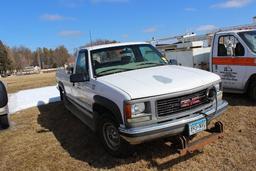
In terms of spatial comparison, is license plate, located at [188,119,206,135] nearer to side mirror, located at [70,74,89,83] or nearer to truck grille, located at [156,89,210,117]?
truck grille, located at [156,89,210,117]

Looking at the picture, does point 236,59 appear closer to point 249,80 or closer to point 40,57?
point 249,80

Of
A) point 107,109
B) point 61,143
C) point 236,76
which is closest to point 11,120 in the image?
point 61,143

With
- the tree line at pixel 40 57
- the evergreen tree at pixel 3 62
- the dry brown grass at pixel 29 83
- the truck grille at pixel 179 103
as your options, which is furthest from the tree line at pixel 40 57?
the truck grille at pixel 179 103

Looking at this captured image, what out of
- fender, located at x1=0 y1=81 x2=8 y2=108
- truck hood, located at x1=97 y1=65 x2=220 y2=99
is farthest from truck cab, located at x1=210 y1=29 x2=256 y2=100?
fender, located at x1=0 y1=81 x2=8 y2=108

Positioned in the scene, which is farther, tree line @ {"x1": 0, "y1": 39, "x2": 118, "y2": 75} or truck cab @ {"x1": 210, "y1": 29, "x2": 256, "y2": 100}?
tree line @ {"x1": 0, "y1": 39, "x2": 118, "y2": 75}

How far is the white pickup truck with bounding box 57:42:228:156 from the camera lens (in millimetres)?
4004

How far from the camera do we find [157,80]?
172 inches

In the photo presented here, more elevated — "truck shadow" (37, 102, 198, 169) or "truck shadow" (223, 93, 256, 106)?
"truck shadow" (223, 93, 256, 106)

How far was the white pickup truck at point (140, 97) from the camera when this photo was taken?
13.1 ft

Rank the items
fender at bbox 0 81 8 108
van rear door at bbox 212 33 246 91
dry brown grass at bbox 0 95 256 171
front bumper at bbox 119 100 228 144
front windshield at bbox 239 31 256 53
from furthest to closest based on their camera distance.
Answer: van rear door at bbox 212 33 246 91
front windshield at bbox 239 31 256 53
fender at bbox 0 81 8 108
dry brown grass at bbox 0 95 256 171
front bumper at bbox 119 100 228 144

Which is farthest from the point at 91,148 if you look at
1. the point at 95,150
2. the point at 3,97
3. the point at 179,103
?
the point at 3,97

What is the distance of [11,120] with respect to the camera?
8391 mm

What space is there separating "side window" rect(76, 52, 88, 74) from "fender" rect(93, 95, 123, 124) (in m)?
0.99

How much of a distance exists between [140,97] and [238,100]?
4823 mm
